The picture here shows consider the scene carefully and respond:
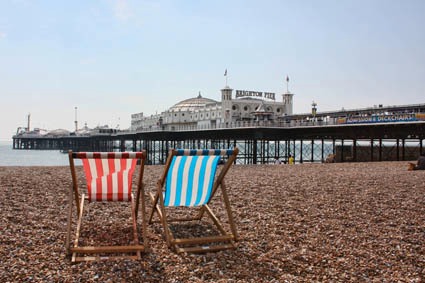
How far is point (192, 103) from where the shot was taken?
8525cm

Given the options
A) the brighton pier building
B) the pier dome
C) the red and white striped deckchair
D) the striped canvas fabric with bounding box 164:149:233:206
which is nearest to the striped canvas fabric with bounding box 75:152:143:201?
the red and white striped deckchair

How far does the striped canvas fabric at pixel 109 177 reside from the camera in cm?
512

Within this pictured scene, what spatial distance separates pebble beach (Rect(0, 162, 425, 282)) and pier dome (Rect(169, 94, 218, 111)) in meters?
73.5

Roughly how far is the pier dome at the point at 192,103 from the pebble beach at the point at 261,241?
73467mm

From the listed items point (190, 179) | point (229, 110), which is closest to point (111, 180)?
point (190, 179)

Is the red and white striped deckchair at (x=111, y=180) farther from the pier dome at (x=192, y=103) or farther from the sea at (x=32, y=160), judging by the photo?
the pier dome at (x=192, y=103)

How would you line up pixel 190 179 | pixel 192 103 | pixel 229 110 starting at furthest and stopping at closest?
pixel 192 103, pixel 229 110, pixel 190 179

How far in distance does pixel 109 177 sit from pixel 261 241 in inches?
74.4

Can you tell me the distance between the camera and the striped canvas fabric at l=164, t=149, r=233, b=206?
525 cm

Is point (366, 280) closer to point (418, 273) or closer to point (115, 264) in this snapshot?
point (418, 273)

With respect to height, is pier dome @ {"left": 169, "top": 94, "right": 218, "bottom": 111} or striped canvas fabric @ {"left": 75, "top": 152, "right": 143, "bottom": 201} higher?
pier dome @ {"left": 169, "top": 94, "right": 218, "bottom": 111}

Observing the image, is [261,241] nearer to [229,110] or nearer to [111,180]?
[111,180]

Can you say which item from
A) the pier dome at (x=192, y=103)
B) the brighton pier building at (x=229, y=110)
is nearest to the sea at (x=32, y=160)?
the brighton pier building at (x=229, y=110)

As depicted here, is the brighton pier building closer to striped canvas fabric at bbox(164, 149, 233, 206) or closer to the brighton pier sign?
the brighton pier sign
